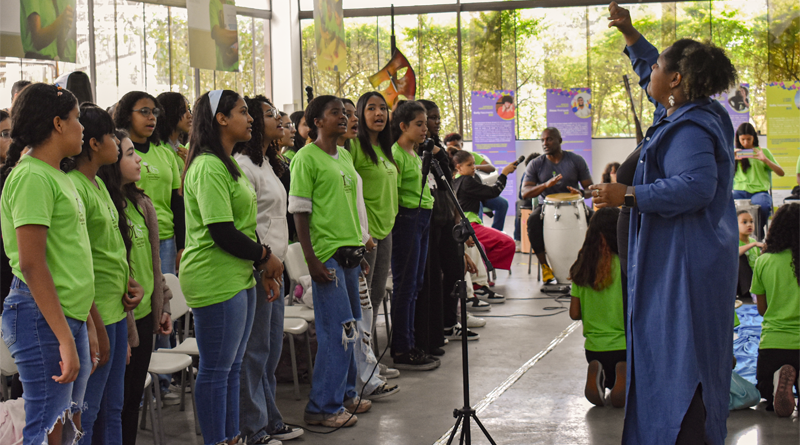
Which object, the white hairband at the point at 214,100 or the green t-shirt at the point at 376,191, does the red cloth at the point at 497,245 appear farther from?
the white hairband at the point at 214,100

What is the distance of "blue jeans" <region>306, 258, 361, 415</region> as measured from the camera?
3373 mm

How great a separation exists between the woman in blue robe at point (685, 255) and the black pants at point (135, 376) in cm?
168

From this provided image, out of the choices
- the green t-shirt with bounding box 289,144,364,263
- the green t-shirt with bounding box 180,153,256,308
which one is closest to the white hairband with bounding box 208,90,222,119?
the green t-shirt with bounding box 180,153,256,308

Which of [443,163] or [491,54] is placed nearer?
[443,163]

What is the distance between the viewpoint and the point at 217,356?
2725mm

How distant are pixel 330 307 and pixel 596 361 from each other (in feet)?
4.82

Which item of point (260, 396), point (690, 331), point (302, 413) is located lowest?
point (302, 413)

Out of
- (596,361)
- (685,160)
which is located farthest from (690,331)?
(596,361)

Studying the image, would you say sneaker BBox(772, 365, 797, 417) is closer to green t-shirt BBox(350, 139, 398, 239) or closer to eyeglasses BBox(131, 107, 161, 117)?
green t-shirt BBox(350, 139, 398, 239)

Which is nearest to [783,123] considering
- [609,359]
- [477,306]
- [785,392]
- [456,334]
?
[477,306]

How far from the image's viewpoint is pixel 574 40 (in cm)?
1392

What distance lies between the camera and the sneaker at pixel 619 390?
375 centimetres

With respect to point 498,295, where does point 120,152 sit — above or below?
above

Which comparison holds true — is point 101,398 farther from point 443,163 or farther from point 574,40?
point 574,40
